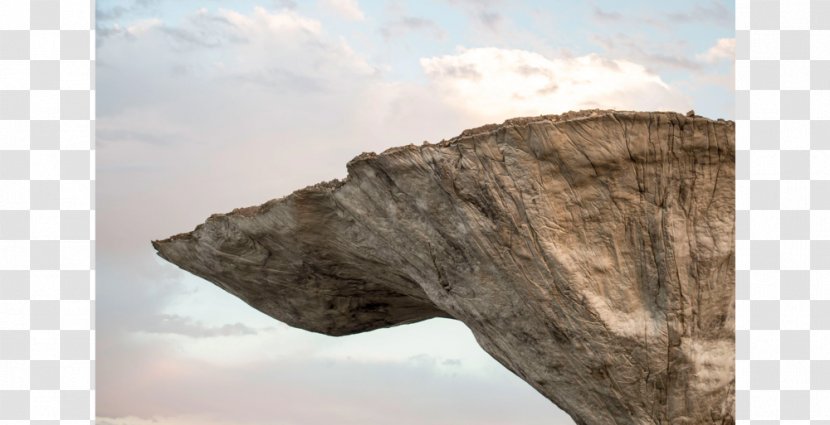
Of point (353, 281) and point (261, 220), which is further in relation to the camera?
point (353, 281)

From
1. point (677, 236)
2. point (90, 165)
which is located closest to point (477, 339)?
point (677, 236)

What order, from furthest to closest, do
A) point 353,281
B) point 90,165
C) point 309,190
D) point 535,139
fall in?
A: point 353,281 → point 309,190 → point 535,139 → point 90,165

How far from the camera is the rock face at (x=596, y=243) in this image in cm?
909

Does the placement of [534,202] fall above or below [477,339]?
above

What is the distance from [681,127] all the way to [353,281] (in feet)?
16.9

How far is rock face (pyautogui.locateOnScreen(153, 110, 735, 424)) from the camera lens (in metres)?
9.09

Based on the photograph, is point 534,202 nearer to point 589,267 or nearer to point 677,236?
point 589,267

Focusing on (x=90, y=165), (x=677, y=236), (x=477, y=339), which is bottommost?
(x=477, y=339)

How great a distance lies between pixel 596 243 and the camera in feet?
30.6

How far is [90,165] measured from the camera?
324 inches

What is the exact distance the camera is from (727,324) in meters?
9.49

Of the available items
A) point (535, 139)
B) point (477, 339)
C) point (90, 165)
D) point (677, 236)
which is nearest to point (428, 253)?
point (477, 339)

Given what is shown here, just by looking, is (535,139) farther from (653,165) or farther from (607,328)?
(607,328)

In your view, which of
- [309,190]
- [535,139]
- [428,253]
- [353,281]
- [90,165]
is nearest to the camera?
[90,165]
